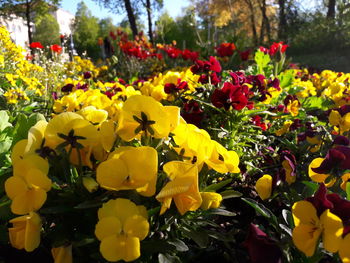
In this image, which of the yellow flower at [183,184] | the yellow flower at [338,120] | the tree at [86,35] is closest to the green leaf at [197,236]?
the yellow flower at [183,184]

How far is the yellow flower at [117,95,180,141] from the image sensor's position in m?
0.89

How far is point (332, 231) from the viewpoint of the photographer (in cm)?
73

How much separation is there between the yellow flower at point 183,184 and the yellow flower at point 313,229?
222mm

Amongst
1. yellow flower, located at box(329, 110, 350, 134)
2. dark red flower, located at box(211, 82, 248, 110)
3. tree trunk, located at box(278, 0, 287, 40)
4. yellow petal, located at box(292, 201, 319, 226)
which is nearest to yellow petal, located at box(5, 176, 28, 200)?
yellow petal, located at box(292, 201, 319, 226)

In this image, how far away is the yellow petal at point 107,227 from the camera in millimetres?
763

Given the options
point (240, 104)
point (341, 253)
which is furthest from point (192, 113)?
point (341, 253)

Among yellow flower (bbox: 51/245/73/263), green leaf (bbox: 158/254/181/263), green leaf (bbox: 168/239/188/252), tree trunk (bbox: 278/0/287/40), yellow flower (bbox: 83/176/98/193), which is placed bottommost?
green leaf (bbox: 158/254/181/263)

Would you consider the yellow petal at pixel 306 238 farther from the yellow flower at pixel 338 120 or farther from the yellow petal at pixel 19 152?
the yellow flower at pixel 338 120

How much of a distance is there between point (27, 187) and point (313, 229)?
65 cm

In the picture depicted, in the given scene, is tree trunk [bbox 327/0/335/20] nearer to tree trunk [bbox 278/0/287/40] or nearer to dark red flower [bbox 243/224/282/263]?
tree trunk [bbox 278/0/287/40]

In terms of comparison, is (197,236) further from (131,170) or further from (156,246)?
(131,170)

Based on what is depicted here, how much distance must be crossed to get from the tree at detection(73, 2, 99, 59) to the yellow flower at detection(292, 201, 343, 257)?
94.8ft

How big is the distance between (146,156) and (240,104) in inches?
34.7

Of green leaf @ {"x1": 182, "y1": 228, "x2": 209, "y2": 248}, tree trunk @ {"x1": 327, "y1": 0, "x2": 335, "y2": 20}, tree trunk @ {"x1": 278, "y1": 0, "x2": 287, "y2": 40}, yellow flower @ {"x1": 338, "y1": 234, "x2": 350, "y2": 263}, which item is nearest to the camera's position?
yellow flower @ {"x1": 338, "y1": 234, "x2": 350, "y2": 263}
